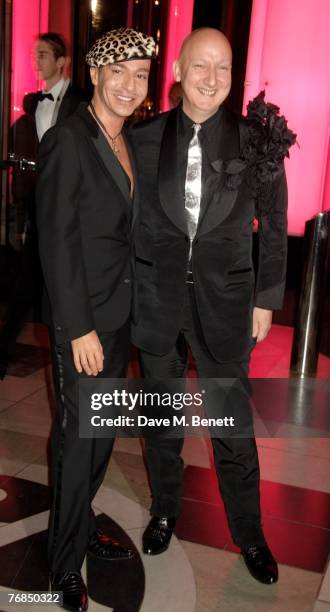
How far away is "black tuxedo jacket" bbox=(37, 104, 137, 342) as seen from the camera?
6.18 ft

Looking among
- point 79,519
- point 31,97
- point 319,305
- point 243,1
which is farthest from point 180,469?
point 243,1

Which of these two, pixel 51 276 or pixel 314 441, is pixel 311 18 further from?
pixel 51 276

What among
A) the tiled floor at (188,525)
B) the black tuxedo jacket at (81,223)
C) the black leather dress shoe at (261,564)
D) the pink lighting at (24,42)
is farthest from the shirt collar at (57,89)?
the black leather dress shoe at (261,564)

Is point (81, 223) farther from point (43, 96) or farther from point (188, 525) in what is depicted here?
point (43, 96)

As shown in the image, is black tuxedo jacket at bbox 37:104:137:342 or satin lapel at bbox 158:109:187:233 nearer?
black tuxedo jacket at bbox 37:104:137:342

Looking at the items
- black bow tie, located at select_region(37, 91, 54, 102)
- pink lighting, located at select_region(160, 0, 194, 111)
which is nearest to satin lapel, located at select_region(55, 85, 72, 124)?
black bow tie, located at select_region(37, 91, 54, 102)

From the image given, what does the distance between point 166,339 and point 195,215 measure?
397 millimetres

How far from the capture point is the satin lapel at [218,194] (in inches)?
84.9

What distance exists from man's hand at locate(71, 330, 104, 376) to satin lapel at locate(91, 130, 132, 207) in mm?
409

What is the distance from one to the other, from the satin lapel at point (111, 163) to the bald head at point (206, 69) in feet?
1.11

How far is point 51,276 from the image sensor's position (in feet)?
6.36

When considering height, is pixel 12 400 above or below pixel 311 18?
below

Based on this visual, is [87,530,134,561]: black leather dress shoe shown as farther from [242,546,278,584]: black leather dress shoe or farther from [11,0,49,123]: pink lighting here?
[11,0,49,123]: pink lighting

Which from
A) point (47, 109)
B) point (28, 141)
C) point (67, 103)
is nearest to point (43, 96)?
point (47, 109)
